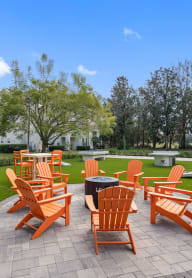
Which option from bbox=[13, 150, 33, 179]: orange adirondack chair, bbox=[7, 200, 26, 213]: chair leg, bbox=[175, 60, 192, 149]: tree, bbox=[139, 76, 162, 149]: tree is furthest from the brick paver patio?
bbox=[175, 60, 192, 149]: tree

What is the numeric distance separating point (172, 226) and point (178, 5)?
13.6m

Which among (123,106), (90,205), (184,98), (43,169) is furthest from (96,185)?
(123,106)

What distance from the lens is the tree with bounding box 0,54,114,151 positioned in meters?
18.9

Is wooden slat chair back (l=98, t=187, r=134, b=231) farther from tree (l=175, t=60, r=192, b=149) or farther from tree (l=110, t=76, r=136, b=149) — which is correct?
tree (l=110, t=76, r=136, b=149)

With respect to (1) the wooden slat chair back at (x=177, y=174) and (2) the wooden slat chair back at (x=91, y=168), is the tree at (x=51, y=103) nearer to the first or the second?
(2) the wooden slat chair back at (x=91, y=168)

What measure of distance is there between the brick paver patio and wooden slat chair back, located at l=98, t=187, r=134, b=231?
16.8 inches

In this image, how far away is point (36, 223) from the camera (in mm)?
3971

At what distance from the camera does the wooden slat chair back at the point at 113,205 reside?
2.97 m

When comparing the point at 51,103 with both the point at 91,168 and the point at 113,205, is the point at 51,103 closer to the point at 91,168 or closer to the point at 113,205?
the point at 91,168

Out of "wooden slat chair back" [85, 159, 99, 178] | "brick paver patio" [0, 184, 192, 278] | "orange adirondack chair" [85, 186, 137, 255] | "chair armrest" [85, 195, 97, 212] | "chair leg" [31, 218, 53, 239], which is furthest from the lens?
"wooden slat chair back" [85, 159, 99, 178]

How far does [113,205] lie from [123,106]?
32.3 metres

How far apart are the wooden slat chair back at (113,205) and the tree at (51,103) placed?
1662cm

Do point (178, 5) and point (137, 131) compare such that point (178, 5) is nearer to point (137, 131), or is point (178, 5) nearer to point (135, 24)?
point (135, 24)

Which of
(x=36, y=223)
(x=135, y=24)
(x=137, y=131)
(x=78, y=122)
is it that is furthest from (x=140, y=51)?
(x=137, y=131)
